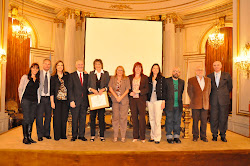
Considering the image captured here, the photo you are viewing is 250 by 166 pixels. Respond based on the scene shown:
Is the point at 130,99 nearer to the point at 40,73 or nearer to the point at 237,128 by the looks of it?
the point at 40,73

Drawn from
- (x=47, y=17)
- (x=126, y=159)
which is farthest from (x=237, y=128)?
(x=47, y=17)

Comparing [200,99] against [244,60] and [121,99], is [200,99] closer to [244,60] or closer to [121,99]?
[121,99]

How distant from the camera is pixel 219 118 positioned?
4.03 m

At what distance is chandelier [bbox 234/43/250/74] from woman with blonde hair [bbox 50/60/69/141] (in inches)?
165

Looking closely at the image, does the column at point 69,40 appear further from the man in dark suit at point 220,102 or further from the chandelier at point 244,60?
the chandelier at point 244,60

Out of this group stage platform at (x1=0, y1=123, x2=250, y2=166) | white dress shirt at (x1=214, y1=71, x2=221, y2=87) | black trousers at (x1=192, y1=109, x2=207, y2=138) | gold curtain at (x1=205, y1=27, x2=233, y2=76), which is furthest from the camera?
gold curtain at (x1=205, y1=27, x2=233, y2=76)

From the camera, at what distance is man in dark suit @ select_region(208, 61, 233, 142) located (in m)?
3.96

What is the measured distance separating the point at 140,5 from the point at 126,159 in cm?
750

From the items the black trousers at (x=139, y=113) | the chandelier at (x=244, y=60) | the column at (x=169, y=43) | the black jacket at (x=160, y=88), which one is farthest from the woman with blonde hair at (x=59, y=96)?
the column at (x=169, y=43)

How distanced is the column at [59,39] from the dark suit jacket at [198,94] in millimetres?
6758

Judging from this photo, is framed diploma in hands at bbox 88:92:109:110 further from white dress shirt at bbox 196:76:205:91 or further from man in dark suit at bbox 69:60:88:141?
white dress shirt at bbox 196:76:205:91

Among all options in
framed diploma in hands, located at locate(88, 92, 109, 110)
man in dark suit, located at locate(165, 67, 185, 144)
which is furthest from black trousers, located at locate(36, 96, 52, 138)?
man in dark suit, located at locate(165, 67, 185, 144)

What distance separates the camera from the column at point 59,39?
352 inches

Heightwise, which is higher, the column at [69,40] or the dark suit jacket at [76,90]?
the column at [69,40]
